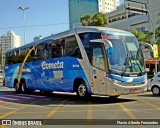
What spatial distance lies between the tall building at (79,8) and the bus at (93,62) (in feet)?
307

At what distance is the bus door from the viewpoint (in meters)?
14.6

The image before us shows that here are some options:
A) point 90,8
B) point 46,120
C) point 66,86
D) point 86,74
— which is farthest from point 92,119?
point 90,8

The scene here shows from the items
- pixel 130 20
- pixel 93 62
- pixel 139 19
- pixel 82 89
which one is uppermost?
pixel 130 20

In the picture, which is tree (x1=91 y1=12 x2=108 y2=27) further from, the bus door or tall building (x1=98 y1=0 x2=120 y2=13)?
tall building (x1=98 y1=0 x2=120 y2=13)

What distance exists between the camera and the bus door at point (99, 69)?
1457cm

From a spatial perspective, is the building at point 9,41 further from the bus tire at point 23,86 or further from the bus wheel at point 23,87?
the bus wheel at point 23,87

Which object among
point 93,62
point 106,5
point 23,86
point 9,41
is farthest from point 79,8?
point 93,62

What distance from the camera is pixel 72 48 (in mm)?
16609

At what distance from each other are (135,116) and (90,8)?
11172 cm

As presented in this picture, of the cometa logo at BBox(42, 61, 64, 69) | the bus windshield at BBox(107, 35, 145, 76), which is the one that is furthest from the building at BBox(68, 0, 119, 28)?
the bus windshield at BBox(107, 35, 145, 76)

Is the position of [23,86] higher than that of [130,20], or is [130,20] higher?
[130,20]

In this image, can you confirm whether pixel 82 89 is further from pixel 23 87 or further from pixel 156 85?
pixel 23 87

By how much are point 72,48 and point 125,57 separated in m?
3.24

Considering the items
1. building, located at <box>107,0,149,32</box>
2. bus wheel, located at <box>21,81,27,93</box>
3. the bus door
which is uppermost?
building, located at <box>107,0,149,32</box>
